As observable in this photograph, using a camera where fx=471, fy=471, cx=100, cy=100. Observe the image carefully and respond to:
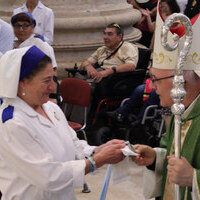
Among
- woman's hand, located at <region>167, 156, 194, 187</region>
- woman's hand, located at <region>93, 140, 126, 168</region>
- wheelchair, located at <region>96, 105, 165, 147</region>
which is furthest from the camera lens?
wheelchair, located at <region>96, 105, 165, 147</region>

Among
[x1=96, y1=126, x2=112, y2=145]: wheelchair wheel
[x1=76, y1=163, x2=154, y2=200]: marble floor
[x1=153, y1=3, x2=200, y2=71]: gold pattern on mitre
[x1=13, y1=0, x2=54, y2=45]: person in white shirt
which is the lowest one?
[x1=76, y1=163, x2=154, y2=200]: marble floor

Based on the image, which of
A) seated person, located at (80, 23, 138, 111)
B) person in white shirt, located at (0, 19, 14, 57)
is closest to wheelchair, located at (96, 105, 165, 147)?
seated person, located at (80, 23, 138, 111)

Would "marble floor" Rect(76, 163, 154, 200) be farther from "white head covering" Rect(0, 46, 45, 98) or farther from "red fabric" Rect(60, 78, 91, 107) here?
"white head covering" Rect(0, 46, 45, 98)

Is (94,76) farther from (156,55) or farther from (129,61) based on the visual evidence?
(156,55)

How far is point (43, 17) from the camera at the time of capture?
7004 millimetres

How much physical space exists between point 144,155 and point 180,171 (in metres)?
0.54

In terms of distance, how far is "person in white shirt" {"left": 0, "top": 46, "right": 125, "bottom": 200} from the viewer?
8.34 ft

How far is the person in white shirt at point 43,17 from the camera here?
7.01 m

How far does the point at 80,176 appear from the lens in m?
2.67

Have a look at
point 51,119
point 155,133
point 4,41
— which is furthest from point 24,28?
point 51,119

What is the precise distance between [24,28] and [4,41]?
80 centimetres

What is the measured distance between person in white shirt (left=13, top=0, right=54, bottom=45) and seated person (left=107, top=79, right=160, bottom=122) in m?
1.72

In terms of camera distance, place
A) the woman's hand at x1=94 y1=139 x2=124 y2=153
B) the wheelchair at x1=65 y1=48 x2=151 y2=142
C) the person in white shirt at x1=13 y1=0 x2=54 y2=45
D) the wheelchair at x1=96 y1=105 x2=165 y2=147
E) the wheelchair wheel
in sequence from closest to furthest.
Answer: the woman's hand at x1=94 y1=139 x2=124 y2=153 → the wheelchair at x1=96 y1=105 x2=165 y2=147 → the wheelchair wheel → the wheelchair at x1=65 y1=48 x2=151 y2=142 → the person in white shirt at x1=13 y1=0 x2=54 y2=45

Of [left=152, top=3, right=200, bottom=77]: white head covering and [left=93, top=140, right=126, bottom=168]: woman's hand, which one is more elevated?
[left=152, top=3, right=200, bottom=77]: white head covering
